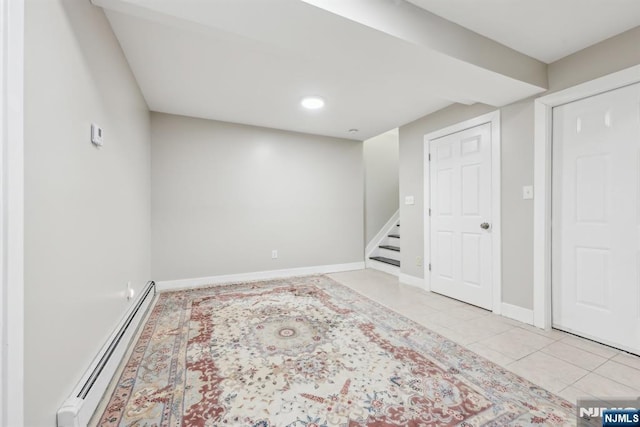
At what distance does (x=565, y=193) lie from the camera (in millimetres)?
2271

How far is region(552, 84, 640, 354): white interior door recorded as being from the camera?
192cm

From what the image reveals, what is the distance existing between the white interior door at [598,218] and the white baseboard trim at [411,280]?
4.72ft

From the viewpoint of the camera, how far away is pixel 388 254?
187 inches

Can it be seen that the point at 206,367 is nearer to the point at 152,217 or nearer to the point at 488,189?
the point at 152,217

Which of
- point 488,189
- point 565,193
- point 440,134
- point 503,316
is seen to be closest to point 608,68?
point 565,193

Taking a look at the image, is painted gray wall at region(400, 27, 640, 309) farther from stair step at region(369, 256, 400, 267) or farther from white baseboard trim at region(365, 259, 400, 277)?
stair step at region(369, 256, 400, 267)

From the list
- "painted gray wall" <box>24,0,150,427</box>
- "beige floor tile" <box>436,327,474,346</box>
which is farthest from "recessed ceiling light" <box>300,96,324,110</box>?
"beige floor tile" <box>436,327,474,346</box>

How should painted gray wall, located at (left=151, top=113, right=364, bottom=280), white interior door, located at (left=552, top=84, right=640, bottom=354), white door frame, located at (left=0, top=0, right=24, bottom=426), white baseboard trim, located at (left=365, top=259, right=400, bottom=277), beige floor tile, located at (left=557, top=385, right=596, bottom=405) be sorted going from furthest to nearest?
1. white baseboard trim, located at (left=365, top=259, right=400, bottom=277)
2. painted gray wall, located at (left=151, top=113, right=364, bottom=280)
3. white interior door, located at (left=552, top=84, right=640, bottom=354)
4. beige floor tile, located at (left=557, top=385, right=596, bottom=405)
5. white door frame, located at (left=0, top=0, right=24, bottom=426)

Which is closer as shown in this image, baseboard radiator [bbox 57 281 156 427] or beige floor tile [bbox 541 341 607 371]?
baseboard radiator [bbox 57 281 156 427]

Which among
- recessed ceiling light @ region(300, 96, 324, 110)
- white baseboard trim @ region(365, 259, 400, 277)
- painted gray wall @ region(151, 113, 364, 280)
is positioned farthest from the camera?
white baseboard trim @ region(365, 259, 400, 277)

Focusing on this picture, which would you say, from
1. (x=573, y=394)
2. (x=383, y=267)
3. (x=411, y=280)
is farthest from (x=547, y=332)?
(x=383, y=267)

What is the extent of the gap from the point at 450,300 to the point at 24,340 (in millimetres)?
3435

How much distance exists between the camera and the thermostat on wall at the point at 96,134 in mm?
1537

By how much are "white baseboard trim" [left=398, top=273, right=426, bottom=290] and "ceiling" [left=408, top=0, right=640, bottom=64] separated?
274 centimetres
